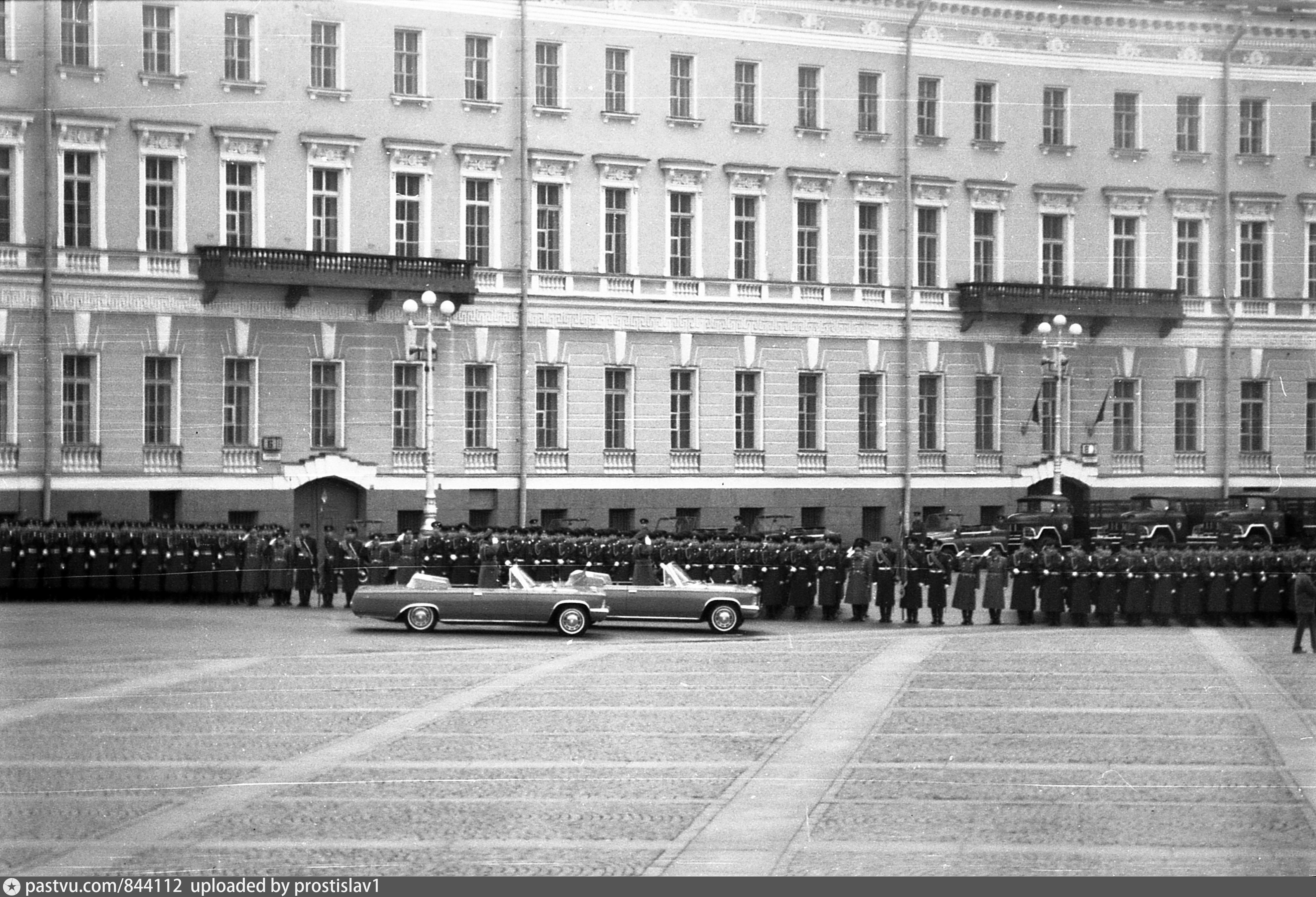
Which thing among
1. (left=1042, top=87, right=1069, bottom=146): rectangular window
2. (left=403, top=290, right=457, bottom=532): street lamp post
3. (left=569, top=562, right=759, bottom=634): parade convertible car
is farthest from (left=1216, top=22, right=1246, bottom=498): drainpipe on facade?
(left=403, top=290, right=457, bottom=532): street lamp post

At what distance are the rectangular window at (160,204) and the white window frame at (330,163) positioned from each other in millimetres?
2685

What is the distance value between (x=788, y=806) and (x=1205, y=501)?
14.4 meters

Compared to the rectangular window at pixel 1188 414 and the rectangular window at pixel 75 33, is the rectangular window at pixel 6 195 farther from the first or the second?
the rectangular window at pixel 1188 414

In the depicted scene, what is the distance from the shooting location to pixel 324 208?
26266 millimetres

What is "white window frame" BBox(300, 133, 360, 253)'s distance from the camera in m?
23.4

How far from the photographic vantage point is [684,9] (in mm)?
26672

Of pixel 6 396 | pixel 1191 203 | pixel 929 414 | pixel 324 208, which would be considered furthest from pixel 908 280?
pixel 6 396

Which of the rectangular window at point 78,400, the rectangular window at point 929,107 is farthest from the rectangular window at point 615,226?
the rectangular window at point 78,400

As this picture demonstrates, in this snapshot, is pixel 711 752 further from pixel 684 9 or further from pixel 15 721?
pixel 684 9

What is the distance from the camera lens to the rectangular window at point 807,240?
27828mm

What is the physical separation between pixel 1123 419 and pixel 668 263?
396 inches

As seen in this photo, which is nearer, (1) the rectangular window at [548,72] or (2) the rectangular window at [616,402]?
(1) the rectangular window at [548,72]

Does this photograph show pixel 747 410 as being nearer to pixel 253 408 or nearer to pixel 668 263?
pixel 668 263

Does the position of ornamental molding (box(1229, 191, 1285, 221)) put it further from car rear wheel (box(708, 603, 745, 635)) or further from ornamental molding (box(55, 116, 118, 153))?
ornamental molding (box(55, 116, 118, 153))
